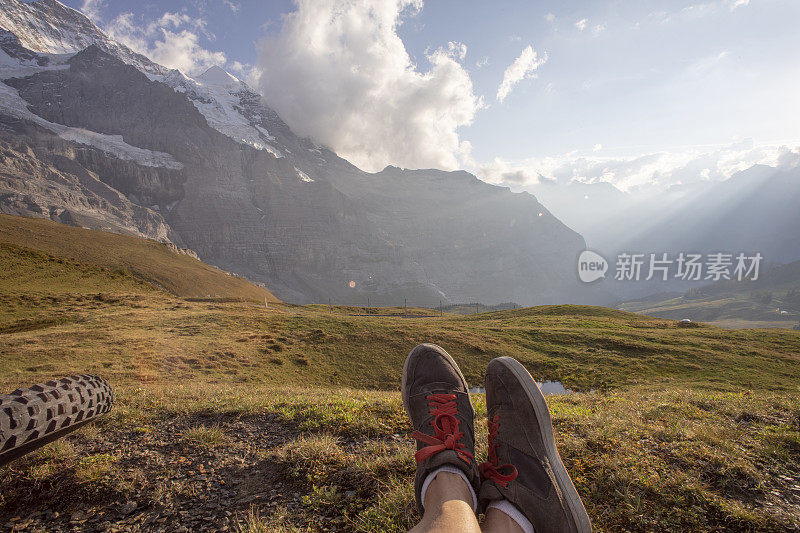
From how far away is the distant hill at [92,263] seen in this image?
153ft

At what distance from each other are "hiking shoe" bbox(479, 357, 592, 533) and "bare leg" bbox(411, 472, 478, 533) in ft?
1.11

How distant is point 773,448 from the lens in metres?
4.20

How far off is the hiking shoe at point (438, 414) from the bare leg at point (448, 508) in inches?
5.1

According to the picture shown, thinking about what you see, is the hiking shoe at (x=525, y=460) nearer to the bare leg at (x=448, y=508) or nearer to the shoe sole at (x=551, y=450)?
the shoe sole at (x=551, y=450)

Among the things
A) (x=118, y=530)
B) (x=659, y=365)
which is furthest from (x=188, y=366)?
(x=659, y=365)

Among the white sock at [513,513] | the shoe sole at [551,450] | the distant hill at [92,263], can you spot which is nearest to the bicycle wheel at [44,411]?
the white sock at [513,513]

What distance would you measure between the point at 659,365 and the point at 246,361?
105ft

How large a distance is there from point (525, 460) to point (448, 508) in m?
1.14

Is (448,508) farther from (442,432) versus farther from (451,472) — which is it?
(442,432)

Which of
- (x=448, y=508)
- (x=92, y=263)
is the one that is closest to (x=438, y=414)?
(x=448, y=508)

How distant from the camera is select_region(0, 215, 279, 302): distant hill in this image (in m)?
46.5

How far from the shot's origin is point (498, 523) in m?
3.16

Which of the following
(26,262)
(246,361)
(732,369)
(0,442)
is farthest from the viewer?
(26,262)

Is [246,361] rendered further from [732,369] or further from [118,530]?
[732,369]
